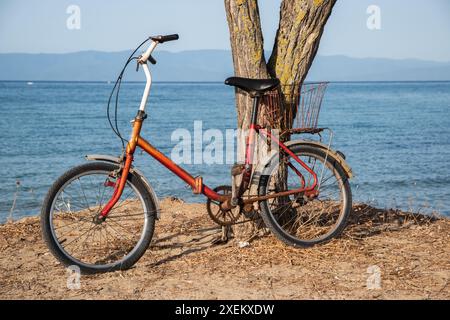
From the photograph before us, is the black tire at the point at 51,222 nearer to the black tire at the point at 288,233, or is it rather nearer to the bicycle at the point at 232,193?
the bicycle at the point at 232,193

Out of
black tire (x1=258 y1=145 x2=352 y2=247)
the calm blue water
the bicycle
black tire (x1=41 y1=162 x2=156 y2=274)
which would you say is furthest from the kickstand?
the calm blue water

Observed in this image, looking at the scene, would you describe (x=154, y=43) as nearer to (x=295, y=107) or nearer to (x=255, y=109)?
(x=255, y=109)

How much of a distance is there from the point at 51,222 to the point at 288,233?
77.9 inches

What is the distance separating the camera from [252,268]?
4863 millimetres

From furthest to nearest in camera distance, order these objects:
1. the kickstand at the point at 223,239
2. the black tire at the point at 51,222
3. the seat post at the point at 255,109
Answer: the kickstand at the point at 223,239 → the seat post at the point at 255,109 → the black tire at the point at 51,222

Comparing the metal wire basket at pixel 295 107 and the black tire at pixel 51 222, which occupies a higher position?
the metal wire basket at pixel 295 107

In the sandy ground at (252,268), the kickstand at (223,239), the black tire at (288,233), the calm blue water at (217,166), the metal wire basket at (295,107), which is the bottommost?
the calm blue water at (217,166)

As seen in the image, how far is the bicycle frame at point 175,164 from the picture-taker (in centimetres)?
463

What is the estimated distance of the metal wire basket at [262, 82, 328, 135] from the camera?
5164mm

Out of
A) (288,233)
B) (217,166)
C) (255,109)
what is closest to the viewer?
(255,109)

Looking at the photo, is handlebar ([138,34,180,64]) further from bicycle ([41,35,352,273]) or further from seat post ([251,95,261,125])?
seat post ([251,95,261,125])

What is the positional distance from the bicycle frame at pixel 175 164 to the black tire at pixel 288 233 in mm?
93

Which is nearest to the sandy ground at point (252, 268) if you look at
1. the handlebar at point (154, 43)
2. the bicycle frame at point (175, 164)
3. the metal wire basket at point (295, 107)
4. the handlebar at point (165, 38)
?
the bicycle frame at point (175, 164)

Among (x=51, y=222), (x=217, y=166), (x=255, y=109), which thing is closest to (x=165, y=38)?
(x=255, y=109)
